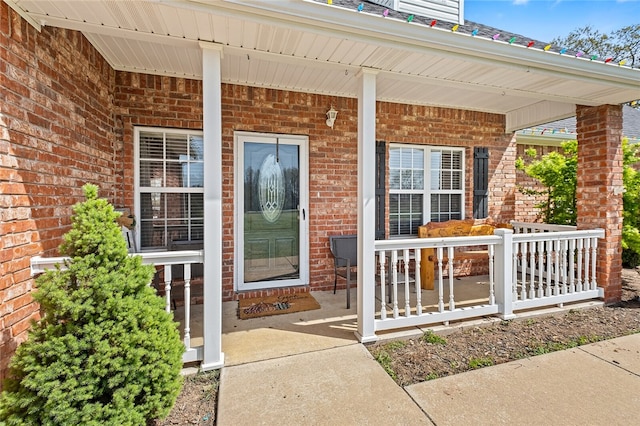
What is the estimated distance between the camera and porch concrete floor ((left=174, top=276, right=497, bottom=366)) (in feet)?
9.26

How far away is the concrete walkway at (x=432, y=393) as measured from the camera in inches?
80.0

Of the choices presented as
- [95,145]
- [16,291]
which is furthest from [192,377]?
[95,145]

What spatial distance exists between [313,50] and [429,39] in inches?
38.6

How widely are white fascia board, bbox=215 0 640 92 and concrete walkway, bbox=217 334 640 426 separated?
270cm

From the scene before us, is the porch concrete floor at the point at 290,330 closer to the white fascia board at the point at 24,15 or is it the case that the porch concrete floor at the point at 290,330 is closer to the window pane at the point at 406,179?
the window pane at the point at 406,179

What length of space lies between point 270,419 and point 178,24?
281cm

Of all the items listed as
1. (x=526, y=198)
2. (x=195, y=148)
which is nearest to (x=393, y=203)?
(x=526, y=198)

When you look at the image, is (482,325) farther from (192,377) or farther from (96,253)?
(96,253)

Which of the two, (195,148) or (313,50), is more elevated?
(313,50)

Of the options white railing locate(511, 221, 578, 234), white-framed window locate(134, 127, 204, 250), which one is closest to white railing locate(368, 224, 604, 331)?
white railing locate(511, 221, 578, 234)

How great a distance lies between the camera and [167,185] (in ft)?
12.7

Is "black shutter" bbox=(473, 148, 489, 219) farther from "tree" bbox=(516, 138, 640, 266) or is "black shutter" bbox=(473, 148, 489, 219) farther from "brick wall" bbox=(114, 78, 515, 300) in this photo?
"tree" bbox=(516, 138, 640, 266)

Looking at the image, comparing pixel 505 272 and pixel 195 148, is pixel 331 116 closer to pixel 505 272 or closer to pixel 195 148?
pixel 195 148

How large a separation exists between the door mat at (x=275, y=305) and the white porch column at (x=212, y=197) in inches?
38.2
